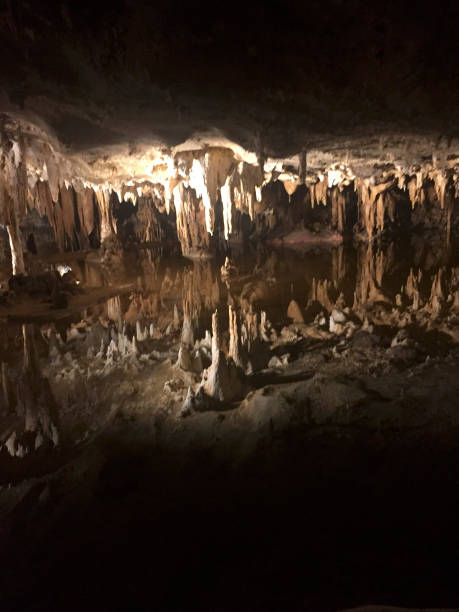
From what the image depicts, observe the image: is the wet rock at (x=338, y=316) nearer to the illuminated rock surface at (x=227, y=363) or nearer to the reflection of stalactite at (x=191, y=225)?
the illuminated rock surface at (x=227, y=363)

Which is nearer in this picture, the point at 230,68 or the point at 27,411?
the point at 27,411

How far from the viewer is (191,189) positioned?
14.4 meters

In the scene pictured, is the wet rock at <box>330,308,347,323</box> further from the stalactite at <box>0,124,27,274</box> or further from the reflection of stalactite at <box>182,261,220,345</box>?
the stalactite at <box>0,124,27,274</box>

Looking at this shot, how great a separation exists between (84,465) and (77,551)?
69 centimetres

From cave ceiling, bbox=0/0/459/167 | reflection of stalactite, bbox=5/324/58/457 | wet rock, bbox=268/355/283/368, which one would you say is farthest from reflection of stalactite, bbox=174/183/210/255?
wet rock, bbox=268/355/283/368

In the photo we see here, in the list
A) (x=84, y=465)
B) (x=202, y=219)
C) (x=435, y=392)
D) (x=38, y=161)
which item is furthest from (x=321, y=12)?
(x=202, y=219)

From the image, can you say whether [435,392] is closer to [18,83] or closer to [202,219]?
[18,83]

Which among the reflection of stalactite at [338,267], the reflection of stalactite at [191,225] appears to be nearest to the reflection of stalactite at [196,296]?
the reflection of stalactite at [191,225]

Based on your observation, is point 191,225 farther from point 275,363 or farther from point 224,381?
point 224,381

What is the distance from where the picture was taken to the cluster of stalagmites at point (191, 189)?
790 cm

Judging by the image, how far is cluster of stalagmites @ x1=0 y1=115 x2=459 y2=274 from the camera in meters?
7.90

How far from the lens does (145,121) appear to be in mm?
6004

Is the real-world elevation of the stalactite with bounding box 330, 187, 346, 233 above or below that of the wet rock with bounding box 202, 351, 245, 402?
above

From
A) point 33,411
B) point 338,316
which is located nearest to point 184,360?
point 33,411
